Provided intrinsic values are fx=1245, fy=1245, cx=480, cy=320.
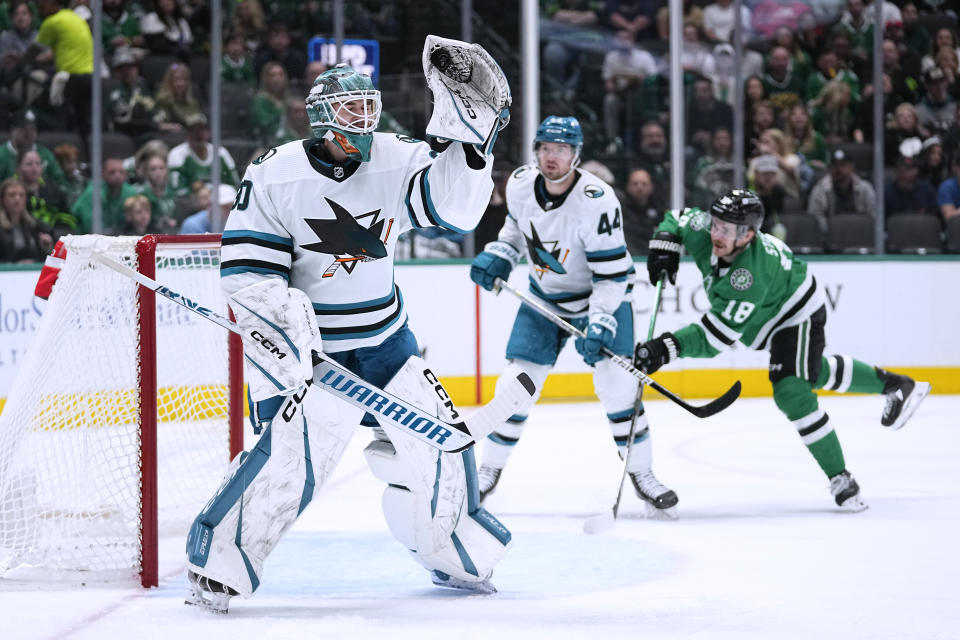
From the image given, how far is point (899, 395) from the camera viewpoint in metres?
4.01

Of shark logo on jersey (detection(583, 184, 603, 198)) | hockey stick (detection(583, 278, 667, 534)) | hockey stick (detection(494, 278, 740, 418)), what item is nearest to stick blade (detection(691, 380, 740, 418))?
hockey stick (detection(494, 278, 740, 418))

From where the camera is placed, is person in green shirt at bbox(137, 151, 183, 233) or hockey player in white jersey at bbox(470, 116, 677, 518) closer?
hockey player in white jersey at bbox(470, 116, 677, 518)

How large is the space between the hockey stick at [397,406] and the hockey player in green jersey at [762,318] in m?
1.16

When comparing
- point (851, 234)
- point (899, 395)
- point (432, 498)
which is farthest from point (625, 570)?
point (851, 234)

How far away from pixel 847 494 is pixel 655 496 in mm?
596

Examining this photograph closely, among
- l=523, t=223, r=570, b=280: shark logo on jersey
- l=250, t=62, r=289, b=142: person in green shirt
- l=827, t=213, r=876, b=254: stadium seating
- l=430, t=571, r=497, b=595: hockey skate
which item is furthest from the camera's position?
l=827, t=213, r=876, b=254: stadium seating

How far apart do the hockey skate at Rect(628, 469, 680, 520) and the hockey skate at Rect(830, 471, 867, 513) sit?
1.69 ft

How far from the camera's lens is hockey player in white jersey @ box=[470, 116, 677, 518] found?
373cm

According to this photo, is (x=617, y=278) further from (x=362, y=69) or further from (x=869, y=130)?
(x=869, y=130)

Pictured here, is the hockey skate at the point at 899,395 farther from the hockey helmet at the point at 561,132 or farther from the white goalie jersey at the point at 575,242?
the hockey helmet at the point at 561,132

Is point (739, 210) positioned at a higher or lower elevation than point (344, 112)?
lower

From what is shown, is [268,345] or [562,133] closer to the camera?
[268,345]

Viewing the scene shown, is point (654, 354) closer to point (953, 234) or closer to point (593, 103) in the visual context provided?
point (593, 103)

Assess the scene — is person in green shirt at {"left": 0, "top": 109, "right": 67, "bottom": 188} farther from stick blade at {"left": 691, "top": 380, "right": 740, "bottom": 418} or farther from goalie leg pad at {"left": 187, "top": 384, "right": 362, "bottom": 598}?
goalie leg pad at {"left": 187, "top": 384, "right": 362, "bottom": 598}
